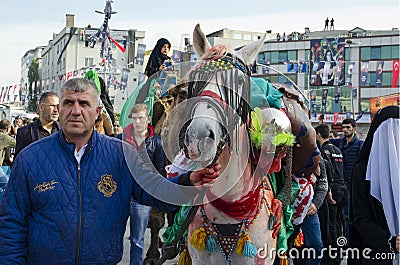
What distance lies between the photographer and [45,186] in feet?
10.7

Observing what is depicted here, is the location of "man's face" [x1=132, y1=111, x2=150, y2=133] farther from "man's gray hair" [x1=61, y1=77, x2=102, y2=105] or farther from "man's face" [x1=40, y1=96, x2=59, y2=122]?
"man's gray hair" [x1=61, y1=77, x2=102, y2=105]

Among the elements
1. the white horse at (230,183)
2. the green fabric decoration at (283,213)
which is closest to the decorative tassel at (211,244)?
the white horse at (230,183)

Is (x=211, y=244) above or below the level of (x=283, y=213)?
below

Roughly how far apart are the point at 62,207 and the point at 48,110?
10.6ft

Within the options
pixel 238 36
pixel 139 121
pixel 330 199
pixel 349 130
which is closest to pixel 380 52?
pixel 238 36

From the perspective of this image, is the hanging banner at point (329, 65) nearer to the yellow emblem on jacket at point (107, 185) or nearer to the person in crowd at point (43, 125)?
the person in crowd at point (43, 125)

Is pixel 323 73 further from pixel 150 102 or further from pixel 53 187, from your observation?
pixel 53 187

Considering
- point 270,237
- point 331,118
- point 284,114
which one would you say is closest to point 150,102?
point 284,114

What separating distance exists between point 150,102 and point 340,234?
4.79 metres

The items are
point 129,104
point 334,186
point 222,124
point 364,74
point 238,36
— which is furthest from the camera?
point 238,36

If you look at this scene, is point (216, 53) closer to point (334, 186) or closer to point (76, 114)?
point (76, 114)

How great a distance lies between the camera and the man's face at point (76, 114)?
11.1 ft

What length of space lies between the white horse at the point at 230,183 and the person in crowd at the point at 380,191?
657mm

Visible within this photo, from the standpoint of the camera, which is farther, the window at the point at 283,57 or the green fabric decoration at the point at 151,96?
the window at the point at 283,57
